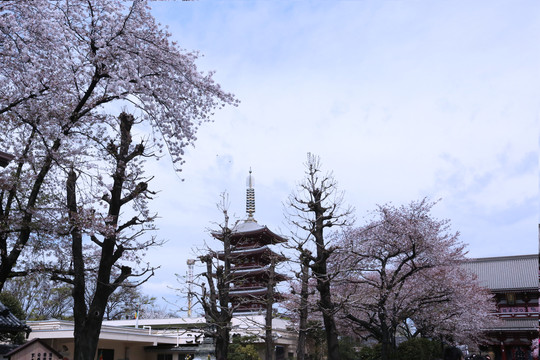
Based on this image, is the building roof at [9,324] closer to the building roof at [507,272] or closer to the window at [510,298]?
the building roof at [507,272]

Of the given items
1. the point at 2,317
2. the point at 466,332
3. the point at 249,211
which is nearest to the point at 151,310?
the point at 249,211

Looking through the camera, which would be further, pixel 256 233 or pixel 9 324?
pixel 256 233

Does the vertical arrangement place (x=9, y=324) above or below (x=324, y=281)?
below

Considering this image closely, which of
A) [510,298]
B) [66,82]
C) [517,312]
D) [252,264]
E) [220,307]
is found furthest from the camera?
[252,264]

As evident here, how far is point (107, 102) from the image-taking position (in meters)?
10.2

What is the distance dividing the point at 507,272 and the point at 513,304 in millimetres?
3206

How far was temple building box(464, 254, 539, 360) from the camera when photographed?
3488cm

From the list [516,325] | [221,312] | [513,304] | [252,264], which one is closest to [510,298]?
[513,304]

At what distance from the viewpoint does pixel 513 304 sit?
121 feet

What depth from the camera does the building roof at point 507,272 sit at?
37062 millimetres

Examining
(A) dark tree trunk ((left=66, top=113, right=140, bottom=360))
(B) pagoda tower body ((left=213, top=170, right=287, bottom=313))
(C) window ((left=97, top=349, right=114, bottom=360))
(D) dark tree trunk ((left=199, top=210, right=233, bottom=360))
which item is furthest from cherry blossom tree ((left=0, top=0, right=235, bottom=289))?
(B) pagoda tower body ((left=213, top=170, right=287, bottom=313))

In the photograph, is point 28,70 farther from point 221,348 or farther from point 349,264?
point 349,264

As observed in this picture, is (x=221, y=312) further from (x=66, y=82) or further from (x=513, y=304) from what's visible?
(x=513, y=304)

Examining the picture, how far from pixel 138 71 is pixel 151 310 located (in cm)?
4386
